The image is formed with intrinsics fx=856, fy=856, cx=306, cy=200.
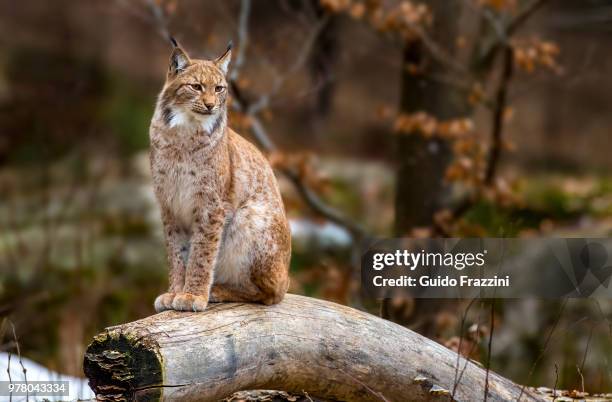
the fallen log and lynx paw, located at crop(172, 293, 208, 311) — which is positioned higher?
lynx paw, located at crop(172, 293, 208, 311)

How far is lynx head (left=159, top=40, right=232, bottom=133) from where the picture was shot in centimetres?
418

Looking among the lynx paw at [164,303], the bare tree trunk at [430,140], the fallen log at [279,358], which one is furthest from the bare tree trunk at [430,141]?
the lynx paw at [164,303]

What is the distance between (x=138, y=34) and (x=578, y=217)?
24.2 ft

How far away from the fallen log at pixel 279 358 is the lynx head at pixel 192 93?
937mm

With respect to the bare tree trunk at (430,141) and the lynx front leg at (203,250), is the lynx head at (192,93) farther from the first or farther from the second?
the bare tree trunk at (430,141)

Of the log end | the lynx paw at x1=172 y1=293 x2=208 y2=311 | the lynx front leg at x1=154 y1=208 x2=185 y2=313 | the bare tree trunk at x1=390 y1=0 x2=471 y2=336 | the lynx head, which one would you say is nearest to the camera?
the log end

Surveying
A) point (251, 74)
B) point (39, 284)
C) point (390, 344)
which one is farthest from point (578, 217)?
point (390, 344)

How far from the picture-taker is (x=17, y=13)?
1319 centimetres

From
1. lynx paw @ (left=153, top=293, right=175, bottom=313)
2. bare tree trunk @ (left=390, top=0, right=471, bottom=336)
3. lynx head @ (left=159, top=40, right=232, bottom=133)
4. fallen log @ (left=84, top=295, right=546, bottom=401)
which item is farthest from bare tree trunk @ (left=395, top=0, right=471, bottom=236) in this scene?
lynx paw @ (left=153, top=293, right=175, bottom=313)

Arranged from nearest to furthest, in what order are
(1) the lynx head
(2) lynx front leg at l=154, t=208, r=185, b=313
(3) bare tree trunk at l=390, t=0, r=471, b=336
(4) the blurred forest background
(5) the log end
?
1. (5) the log end
2. (1) the lynx head
3. (2) lynx front leg at l=154, t=208, r=185, b=313
4. (4) the blurred forest background
5. (3) bare tree trunk at l=390, t=0, r=471, b=336

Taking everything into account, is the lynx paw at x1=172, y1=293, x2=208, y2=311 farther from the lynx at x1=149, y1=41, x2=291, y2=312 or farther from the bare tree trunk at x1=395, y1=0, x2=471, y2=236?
the bare tree trunk at x1=395, y1=0, x2=471, y2=236

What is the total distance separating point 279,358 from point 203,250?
67cm

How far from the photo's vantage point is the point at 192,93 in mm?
4184

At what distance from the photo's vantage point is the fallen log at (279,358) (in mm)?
3484
